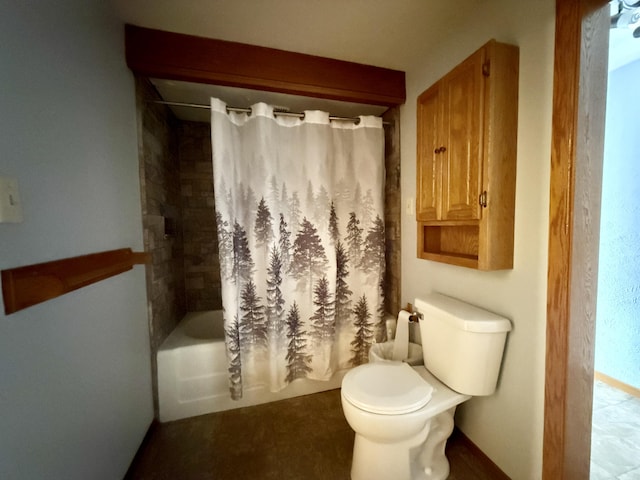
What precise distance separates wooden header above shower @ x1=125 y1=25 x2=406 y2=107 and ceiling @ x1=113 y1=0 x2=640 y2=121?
0.14ft

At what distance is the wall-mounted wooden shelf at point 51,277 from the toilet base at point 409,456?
132cm

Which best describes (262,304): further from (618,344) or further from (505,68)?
(618,344)

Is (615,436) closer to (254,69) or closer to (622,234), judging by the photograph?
(622,234)

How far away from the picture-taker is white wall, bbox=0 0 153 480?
0.63 m

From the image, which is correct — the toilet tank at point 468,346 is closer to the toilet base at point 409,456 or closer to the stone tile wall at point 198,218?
the toilet base at point 409,456

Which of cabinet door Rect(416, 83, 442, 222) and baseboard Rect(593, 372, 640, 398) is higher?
cabinet door Rect(416, 83, 442, 222)

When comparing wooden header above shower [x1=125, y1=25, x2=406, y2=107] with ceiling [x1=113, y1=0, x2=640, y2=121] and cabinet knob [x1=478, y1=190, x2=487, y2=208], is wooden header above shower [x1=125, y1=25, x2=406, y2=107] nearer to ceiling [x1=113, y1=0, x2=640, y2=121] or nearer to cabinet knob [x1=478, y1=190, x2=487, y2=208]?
ceiling [x1=113, y1=0, x2=640, y2=121]

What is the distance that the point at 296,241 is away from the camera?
161cm

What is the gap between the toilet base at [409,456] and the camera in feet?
3.43

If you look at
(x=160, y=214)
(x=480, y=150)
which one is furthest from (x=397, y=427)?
(x=160, y=214)

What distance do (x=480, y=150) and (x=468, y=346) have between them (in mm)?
853

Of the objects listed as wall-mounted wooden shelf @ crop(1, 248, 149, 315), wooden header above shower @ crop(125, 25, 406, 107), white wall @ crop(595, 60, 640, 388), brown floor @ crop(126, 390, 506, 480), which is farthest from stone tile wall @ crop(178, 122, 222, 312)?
white wall @ crop(595, 60, 640, 388)

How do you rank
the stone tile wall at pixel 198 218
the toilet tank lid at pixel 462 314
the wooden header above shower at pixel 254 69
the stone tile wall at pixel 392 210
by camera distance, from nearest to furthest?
the toilet tank lid at pixel 462 314
the wooden header above shower at pixel 254 69
the stone tile wall at pixel 392 210
the stone tile wall at pixel 198 218

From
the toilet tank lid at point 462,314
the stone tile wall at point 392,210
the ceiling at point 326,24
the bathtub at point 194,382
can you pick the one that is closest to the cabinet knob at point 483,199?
the toilet tank lid at point 462,314
